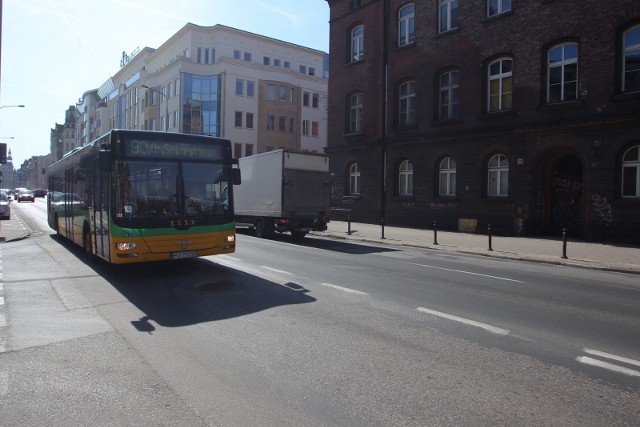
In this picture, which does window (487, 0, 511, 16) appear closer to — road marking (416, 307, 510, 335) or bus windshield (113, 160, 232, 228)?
bus windshield (113, 160, 232, 228)

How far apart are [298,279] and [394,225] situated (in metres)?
17.3

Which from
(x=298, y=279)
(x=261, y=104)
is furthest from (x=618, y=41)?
(x=261, y=104)

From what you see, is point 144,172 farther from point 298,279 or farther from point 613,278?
point 613,278

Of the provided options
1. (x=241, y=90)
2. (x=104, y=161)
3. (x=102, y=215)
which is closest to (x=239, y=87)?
(x=241, y=90)

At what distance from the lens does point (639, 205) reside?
1667 centimetres

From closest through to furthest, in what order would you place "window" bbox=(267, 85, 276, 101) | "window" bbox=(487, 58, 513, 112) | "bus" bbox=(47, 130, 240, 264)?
"bus" bbox=(47, 130, 240, 264) < "window" bbox=(487, 58, 513, 112) < "window" bbox=(267, 85, 276, 101)

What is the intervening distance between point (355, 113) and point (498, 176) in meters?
10.9

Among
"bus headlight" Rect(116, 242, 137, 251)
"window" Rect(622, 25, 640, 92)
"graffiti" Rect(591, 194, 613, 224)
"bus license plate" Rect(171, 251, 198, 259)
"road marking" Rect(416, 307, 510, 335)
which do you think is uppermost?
"window" Rect(622, 25, 640, 92)

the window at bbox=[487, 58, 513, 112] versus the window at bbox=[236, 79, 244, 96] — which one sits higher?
the window at bbox=[236, 79, 244, 96]

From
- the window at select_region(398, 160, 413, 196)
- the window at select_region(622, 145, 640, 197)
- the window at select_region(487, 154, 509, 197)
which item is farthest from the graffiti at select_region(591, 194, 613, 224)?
the window at select_region(398, 160, 413, 196)

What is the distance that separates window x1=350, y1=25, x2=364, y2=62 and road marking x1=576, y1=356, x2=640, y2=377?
2642cm

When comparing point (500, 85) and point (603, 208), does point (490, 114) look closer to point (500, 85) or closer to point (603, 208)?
point (500, 85)

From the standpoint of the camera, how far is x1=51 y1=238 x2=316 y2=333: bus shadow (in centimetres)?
671

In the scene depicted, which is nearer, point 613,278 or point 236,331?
point 236,331
